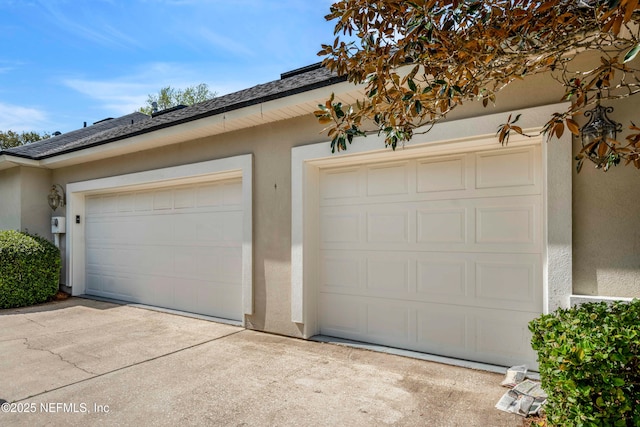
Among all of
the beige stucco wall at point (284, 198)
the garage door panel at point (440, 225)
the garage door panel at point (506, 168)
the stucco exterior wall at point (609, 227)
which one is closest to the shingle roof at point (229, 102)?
the beige stucco wall at point (284, 198)

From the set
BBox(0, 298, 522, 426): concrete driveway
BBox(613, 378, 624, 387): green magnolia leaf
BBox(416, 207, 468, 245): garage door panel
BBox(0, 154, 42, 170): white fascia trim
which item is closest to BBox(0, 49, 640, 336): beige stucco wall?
BBox(0, 154, 42, 170): white fascia trim

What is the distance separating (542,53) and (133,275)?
780cm

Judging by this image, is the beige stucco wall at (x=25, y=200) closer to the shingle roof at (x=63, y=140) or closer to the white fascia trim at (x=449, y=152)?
the shingle roof at (x=63, y=140)

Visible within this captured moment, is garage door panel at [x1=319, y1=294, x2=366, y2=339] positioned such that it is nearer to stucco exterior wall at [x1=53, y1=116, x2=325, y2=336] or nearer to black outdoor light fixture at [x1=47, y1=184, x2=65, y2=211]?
stucco exterior wall at [x1=53, y1=116, x2=325, y2=336]

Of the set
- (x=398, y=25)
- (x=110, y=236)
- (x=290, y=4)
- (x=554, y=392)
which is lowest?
(x=554, y=392)

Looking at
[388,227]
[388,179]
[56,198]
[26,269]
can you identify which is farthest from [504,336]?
[56,198]

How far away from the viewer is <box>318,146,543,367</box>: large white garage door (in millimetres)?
3736

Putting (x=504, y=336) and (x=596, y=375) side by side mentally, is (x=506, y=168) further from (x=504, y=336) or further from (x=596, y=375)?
(x=596, y=375)

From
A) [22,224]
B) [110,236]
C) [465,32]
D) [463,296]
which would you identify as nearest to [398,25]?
[465,32]

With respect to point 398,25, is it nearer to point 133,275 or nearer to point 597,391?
point 597,391

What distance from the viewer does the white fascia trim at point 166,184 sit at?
5418 millimetres

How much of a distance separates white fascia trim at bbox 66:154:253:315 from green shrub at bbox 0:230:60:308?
1.49 feet

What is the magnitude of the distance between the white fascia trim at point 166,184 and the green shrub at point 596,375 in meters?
4.07

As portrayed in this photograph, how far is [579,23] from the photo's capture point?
2230mm
